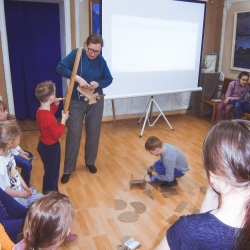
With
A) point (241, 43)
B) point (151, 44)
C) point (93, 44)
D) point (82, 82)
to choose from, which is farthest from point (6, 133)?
point (241, 43)

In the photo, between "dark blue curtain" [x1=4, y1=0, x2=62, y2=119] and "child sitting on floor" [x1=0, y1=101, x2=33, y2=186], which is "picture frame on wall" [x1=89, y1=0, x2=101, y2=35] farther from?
"child sitting on floor" [x1=0, y1=101, x2=33, y2=186]

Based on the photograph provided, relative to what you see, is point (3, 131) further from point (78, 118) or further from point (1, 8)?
point (1, 8)

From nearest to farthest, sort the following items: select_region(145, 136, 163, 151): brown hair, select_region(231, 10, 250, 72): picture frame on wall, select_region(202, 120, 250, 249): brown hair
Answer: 1. select_region(202, 120, 250, 249): brown hair
2. select_region(145, 136, 163, 151): brown hair
3. select_region(231, 10, 250, 72): picture frame on wall

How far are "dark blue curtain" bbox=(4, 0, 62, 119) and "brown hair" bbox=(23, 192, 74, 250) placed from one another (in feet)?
12.9

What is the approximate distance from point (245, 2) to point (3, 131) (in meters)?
4.55

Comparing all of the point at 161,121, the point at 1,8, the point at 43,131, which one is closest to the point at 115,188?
the point at 43,131

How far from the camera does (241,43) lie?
472 cm

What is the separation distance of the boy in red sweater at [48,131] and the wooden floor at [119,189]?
1.16 ft

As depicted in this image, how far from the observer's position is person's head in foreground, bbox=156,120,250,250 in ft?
2.04

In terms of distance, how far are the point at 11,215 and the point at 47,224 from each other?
66 centimetres

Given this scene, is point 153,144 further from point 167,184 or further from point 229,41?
point 229,41

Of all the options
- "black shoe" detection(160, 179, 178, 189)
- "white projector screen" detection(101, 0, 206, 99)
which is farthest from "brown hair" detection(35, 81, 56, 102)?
"white projector screen" detection(101, 0, 206, 99)

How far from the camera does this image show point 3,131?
62.6 inches

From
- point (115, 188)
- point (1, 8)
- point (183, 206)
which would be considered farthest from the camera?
point (1, 8)
